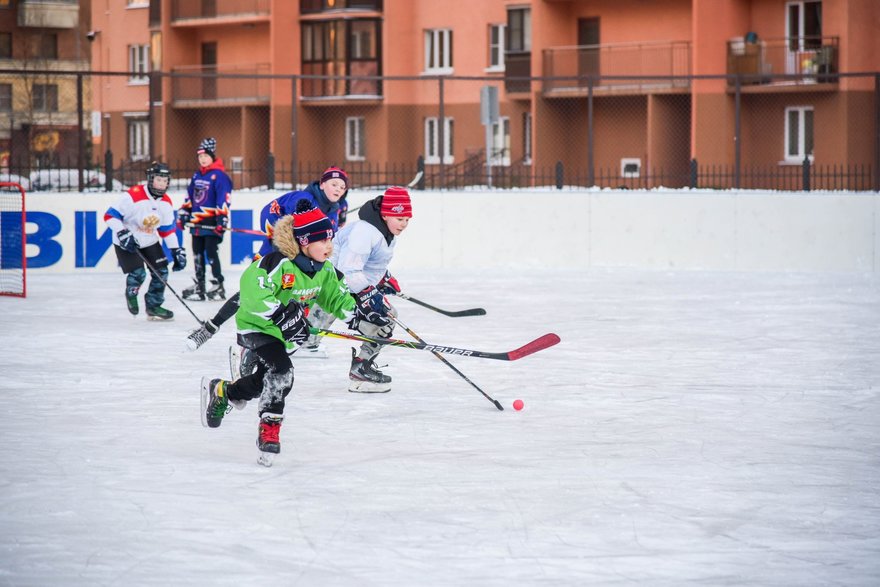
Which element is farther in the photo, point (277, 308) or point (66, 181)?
point (66, 181)

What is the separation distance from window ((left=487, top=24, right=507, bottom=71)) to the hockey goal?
60.8ft

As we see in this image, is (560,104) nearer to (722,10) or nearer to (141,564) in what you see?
(722,10)

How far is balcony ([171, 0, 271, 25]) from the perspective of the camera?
35125mm

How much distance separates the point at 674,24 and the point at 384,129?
26.4 feet

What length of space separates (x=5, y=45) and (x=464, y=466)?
51.9m

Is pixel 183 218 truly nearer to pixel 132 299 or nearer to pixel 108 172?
pixel 132 299

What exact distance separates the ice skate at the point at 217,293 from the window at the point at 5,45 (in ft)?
143

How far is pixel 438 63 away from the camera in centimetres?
3356

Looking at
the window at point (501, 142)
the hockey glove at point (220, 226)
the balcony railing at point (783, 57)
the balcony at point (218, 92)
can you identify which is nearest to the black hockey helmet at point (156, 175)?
the hockey glove at point (220, 226)

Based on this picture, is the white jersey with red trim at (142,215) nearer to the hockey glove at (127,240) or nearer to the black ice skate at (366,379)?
the hockey glove at (127,240)

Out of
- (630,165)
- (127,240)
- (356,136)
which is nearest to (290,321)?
(127,240)

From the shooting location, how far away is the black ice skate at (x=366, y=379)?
7.93m

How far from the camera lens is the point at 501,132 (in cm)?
3131

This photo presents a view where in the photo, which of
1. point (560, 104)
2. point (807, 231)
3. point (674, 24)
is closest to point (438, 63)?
point (560, 104)
